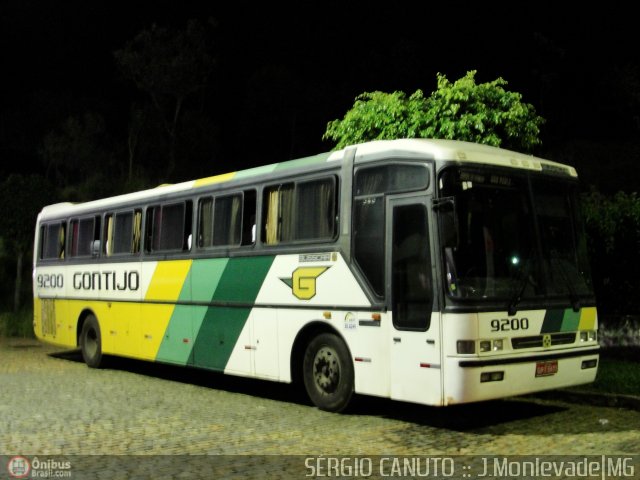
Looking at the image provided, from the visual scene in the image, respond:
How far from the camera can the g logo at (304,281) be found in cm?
1013

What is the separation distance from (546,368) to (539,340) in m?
0.31

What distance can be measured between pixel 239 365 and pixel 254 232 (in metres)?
1.87

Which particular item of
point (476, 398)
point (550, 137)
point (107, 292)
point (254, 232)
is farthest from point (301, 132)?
point (476, 398)

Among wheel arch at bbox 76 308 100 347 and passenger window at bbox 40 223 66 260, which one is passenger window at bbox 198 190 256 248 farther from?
passenger window at bbox 40 223 66 260

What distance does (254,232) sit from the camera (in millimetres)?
11266

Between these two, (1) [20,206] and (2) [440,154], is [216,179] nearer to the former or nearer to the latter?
(2) [440,154]

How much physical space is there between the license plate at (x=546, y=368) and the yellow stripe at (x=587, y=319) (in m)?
0.68

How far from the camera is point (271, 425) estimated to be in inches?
362

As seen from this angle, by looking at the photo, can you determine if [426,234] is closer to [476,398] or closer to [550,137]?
[476,398]

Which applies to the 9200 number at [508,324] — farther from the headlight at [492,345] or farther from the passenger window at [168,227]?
the passenger window at [168,227]

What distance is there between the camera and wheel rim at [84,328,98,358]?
15.6 meters

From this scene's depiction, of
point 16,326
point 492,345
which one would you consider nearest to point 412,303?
point 492,345

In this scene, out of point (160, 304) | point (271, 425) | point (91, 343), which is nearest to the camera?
point (271, 425)

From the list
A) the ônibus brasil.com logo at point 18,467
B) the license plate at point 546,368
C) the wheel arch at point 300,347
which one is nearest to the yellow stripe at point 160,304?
the wheel arch at point 300,347
